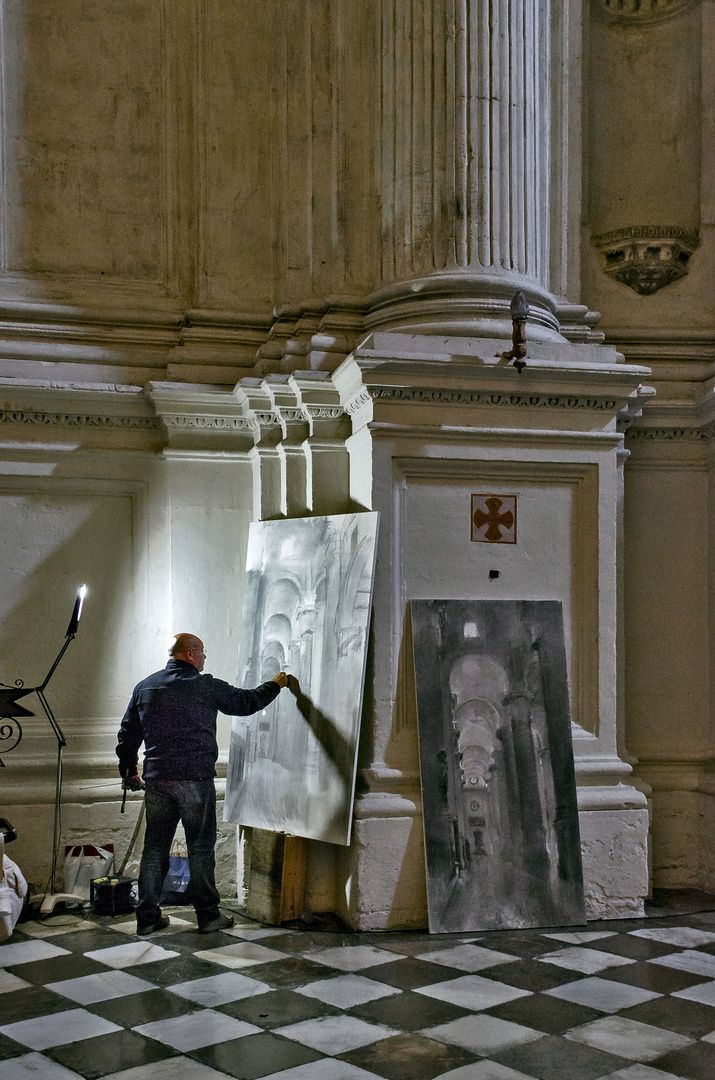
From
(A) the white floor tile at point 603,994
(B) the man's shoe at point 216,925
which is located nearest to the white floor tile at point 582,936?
(A) the white floor tile at point 603,994

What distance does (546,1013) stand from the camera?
12.8 ft

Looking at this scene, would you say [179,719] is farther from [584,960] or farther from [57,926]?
[584,960]

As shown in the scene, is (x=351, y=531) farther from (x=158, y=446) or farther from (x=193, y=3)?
(x=193, y=3)

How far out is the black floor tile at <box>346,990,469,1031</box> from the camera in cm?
379

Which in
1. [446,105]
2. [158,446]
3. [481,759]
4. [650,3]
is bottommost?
[481,759]

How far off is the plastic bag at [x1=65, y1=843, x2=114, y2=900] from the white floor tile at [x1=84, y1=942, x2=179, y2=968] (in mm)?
746

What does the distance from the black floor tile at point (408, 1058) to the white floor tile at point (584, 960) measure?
1023 mm

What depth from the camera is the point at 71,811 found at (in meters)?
5.71

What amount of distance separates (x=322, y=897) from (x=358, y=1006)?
1303 millimetres

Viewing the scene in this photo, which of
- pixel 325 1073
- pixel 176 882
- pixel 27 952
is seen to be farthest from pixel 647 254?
pixel 27 952

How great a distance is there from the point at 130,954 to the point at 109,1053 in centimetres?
109

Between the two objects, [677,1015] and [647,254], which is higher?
[647,254]

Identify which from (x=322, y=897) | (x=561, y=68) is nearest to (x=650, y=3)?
(x=561, y=68)

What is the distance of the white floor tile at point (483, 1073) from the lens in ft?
10.9
